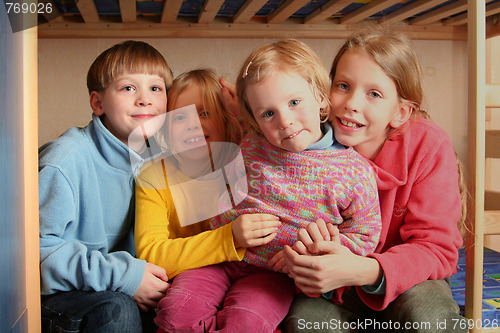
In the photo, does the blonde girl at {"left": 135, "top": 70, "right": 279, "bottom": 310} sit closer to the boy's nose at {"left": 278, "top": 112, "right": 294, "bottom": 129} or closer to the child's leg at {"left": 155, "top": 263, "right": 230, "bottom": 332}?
the child's leg at {"left": 155, "top": 263, "right": 230, "bottom": 332}

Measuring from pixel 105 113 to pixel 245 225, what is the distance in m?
0.37

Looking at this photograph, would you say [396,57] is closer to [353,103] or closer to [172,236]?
[353,103]

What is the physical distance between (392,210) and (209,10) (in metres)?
0.82

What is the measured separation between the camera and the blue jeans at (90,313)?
0.72 metres

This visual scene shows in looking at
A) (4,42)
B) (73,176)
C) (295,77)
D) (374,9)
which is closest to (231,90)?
(295,77)

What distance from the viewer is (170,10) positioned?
4.37 feet

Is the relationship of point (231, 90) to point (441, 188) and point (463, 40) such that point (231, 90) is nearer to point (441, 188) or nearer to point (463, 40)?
point (441, 188)

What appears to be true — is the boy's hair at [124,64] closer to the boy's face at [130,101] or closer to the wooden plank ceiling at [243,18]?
the boy's face at [130,101]

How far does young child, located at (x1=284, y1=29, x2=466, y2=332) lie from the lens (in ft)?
2.35

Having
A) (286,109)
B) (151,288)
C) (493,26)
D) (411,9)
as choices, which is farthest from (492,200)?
(151,288)

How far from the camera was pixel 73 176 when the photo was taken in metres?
0.81

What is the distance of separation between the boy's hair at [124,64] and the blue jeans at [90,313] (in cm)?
38

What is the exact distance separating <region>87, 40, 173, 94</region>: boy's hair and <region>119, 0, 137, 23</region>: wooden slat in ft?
1.17

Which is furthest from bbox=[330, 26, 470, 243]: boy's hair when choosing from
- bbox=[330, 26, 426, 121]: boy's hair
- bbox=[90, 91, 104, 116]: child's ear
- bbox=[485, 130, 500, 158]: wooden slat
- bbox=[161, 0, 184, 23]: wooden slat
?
bbox=[485, 130, 500, 158]: wooden slat
